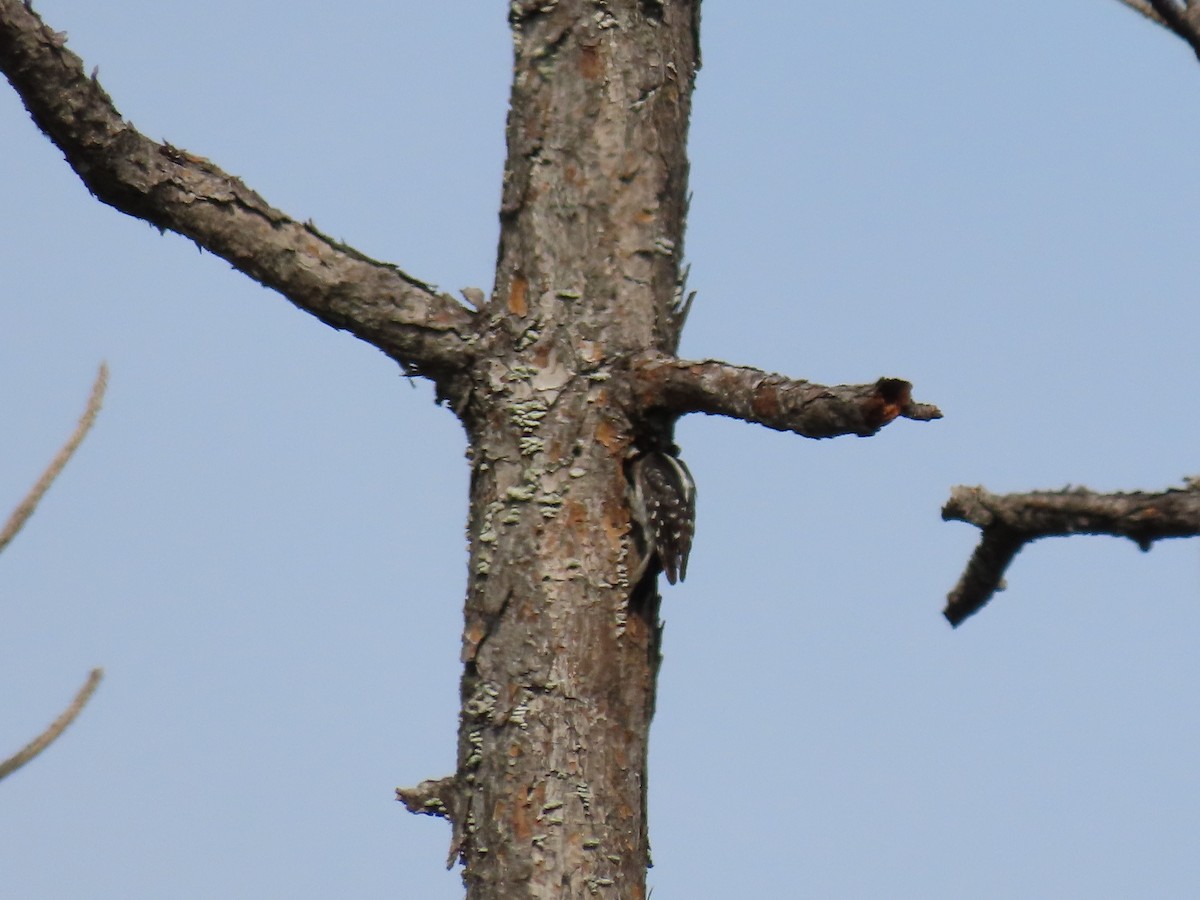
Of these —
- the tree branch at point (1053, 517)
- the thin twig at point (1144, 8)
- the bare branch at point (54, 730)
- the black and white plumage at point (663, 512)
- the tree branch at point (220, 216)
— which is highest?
the thin twig at point (1144, 8)

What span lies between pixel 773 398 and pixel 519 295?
2.69 ft

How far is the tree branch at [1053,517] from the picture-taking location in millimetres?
2551

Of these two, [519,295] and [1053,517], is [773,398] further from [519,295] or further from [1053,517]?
[519,295]

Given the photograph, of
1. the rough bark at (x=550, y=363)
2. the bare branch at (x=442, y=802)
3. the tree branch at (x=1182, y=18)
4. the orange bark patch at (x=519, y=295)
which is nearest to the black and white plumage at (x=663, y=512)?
the rough bark at (x=550, y=363)

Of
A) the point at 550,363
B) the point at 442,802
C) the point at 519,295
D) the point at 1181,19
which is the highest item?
the point at 1181,19

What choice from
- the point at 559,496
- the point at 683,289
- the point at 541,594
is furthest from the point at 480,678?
the point at 683,289

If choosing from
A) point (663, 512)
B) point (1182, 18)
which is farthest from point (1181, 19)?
point (663, 512)

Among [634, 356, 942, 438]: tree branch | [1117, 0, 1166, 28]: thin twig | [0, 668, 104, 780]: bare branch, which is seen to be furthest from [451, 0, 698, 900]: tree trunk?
[0, 668, 104, 780]: bare branch

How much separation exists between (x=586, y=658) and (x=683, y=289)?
0.98m

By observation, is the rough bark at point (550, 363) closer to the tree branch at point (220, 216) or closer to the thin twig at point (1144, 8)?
the tree branch at point (220, 216)

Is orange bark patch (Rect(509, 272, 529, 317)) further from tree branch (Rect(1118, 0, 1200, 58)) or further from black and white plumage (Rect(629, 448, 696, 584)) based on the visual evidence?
tree branch (Rect(1118, 0, 1200, 58))

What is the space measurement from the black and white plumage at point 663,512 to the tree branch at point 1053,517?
0.71 m

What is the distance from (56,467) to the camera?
195 cm

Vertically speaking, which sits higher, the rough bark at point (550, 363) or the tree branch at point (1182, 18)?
the tree branch at point (1182, 18)
